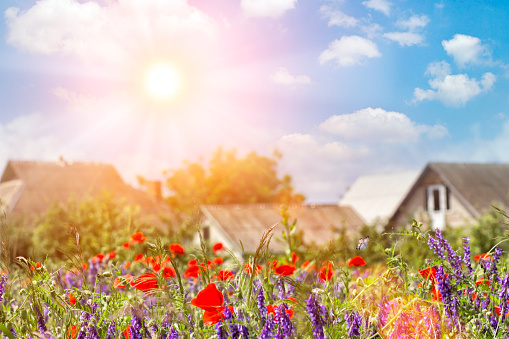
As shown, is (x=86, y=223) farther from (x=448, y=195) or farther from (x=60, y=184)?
(x=60, y=184)

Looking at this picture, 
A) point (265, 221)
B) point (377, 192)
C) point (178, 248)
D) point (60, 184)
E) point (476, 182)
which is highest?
point (60, 184)

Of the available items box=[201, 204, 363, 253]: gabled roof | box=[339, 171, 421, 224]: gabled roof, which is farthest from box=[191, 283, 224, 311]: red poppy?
box=[339, 171, 421, 224]: gabled roof

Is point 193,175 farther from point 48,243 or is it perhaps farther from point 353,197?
point 48,243

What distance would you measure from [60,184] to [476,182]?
27970 millimetres

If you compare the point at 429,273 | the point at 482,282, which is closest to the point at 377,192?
the point at 482,282

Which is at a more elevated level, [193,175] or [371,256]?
[193,175]

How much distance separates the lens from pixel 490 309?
2.43 meters

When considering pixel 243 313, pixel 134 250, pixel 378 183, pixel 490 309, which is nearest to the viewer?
pixel 243 313

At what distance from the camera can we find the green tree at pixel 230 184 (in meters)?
50.6

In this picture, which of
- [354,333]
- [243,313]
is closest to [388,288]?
[354,333]

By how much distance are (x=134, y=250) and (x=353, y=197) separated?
130 ft

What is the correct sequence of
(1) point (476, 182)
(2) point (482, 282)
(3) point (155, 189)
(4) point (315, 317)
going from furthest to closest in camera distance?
(3) point (155, 189), (1) point (476, 182), (2) point (482, 282), (4) point (315, 317)

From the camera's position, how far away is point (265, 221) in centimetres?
2895

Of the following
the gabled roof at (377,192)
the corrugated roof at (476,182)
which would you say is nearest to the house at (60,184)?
the gabled roof at (377,192)
